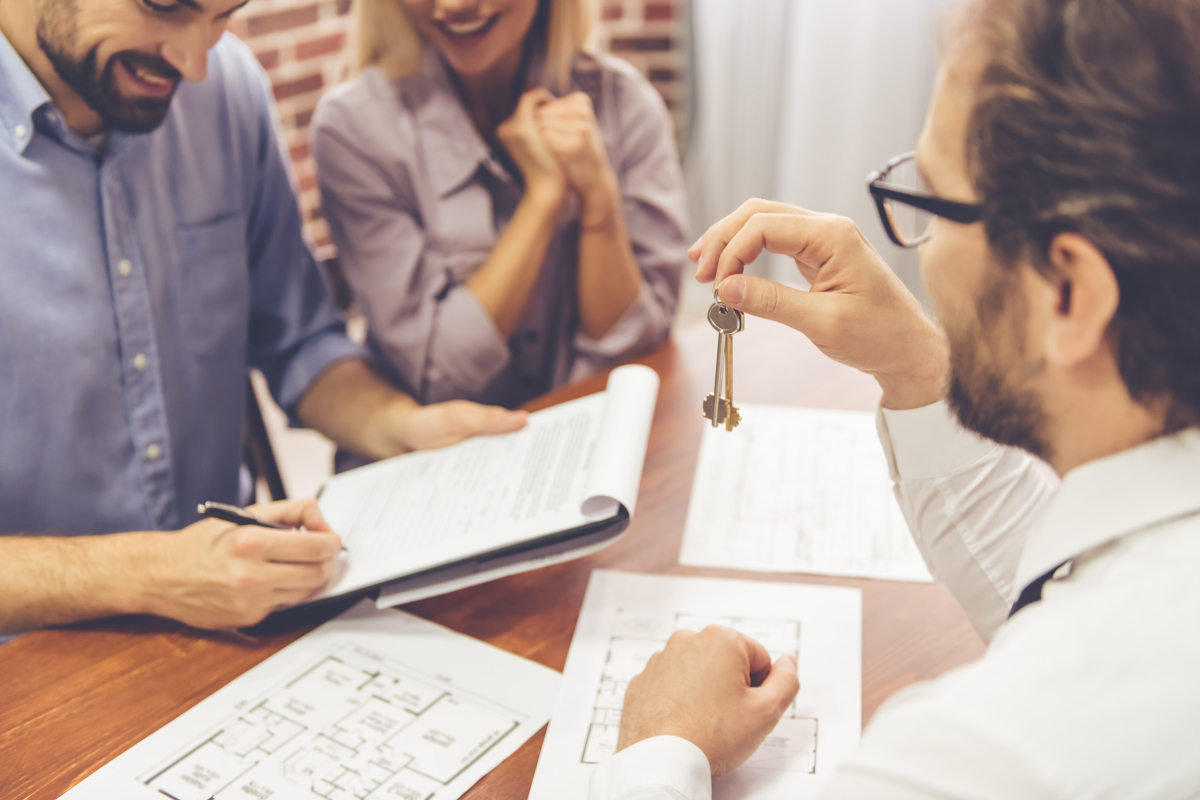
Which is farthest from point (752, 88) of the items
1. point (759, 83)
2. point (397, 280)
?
point (397, 280)

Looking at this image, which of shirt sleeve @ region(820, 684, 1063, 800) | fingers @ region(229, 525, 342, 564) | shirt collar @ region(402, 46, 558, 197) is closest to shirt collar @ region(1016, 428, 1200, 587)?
shirt sleeve @ region(820, 684, 1063, 800)

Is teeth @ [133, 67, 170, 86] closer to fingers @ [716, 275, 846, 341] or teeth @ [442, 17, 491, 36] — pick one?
teeth @ [442, 17, 491, 36]

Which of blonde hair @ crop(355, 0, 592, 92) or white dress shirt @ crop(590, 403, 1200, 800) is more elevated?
blonde hair @ crop(355, 0, 592, 92)


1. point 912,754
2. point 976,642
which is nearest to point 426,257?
point 976,642

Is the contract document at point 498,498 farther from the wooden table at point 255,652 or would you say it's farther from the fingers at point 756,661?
the fingers at point 756,661

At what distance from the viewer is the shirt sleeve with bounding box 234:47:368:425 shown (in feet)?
4.31

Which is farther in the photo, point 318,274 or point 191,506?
point 318,274

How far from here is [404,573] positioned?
867 mm

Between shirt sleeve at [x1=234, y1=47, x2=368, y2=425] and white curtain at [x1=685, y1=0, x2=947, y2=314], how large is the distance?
164cm

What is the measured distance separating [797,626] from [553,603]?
0.77 ft

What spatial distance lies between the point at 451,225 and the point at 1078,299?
3.32ft

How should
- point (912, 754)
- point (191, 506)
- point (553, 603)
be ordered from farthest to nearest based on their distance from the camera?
point (191, 506) < point (553, 603) < point (912, 754)

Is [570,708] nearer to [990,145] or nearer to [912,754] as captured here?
[912,754]

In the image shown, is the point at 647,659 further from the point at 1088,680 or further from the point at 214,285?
the point at 214,285
